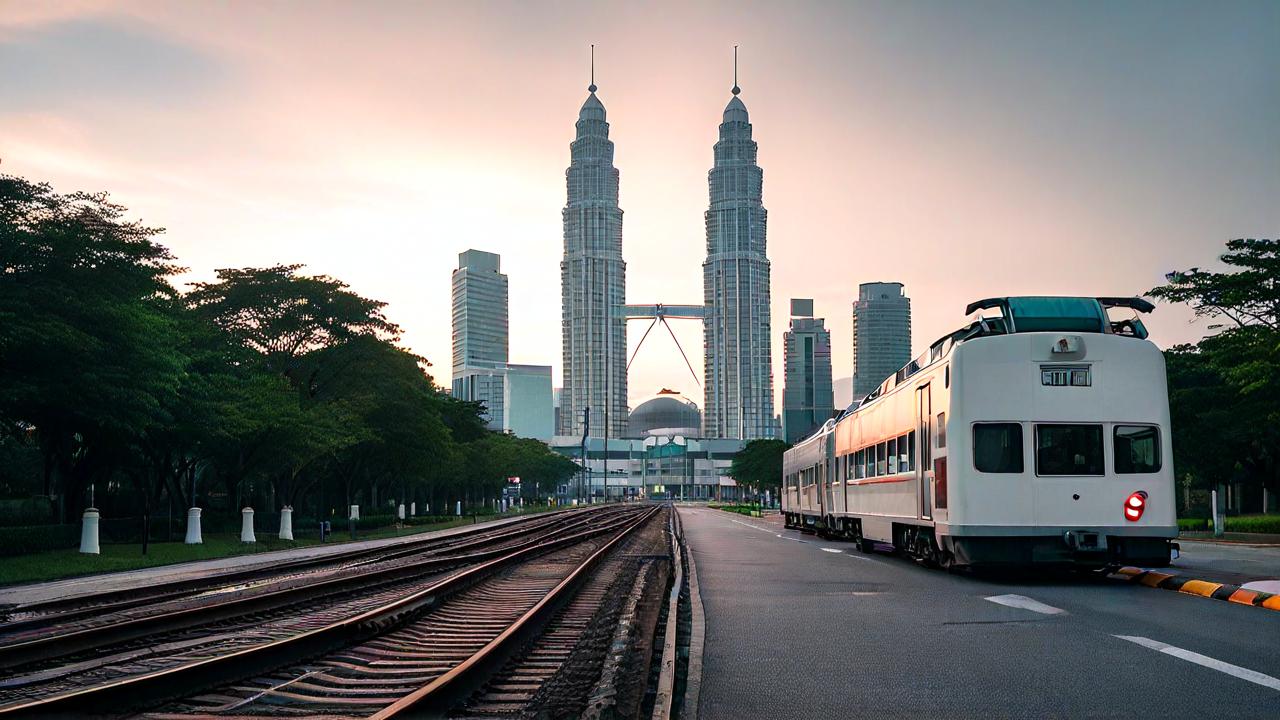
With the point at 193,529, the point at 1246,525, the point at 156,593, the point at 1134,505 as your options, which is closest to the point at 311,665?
the point at 156,593

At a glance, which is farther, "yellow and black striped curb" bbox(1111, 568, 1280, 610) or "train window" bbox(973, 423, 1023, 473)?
"train window" bbox(973, 423, 1023, 473)

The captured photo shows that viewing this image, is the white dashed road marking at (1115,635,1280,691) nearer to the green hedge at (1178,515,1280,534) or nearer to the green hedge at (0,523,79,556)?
the green hedge at (0,523,79,556)

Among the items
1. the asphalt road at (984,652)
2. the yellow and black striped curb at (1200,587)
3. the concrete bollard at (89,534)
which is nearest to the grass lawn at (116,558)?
the concrete bollard at (89,534)

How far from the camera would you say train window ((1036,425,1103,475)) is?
17.8 m

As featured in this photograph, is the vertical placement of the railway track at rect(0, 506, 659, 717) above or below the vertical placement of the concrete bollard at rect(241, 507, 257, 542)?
above

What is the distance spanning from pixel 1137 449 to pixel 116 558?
22.9 meters

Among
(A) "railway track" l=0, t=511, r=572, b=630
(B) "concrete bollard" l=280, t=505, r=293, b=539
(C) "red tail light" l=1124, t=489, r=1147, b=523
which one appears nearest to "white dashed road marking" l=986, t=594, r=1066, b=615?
(C) "red tail light" l=1124, t=489, r=1147, b=523

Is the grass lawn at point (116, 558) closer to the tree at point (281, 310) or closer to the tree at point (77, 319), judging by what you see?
the tree at point (77, 319)

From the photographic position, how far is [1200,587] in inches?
631

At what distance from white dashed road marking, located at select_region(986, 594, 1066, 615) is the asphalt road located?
27 millimetres

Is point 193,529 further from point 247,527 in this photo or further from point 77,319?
point 77,319

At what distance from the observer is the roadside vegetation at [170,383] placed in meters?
29.0

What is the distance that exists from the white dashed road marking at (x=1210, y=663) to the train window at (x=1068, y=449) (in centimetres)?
675

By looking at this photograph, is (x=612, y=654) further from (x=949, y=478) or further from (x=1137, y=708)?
(x=949, y=478)
